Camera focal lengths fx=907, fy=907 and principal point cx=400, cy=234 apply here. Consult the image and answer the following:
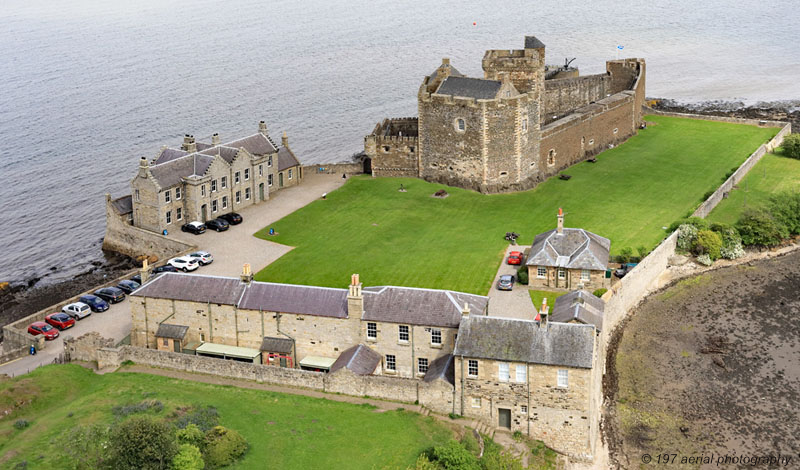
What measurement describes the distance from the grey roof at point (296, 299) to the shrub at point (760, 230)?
38.0 metres

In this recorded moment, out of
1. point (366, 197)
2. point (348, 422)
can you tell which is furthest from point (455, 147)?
point (348, 422)

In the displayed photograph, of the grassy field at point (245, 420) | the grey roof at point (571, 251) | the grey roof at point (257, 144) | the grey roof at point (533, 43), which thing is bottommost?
the grassy field at point (245, 420)

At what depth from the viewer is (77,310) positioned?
59.8 metres

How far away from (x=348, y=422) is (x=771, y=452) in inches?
867

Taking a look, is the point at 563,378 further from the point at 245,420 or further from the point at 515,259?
the point at 515,259

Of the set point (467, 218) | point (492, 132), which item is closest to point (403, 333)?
point (467, 218)

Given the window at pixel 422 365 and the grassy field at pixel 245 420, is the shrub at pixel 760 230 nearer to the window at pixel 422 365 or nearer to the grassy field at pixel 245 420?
the window at pixel 422 365

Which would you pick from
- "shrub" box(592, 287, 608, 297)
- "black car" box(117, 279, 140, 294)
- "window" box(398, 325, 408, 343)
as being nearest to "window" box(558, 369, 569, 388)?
"window" box(398, 325, 408, 343)

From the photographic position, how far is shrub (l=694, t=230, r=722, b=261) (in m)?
70.8

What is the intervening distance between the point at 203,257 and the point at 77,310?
10612 millimetres

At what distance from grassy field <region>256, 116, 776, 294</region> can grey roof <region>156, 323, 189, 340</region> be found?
1108cm

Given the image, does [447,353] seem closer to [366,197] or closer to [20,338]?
[20,338]

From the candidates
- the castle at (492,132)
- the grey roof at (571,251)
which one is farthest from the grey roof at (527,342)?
the castle at (492,132)

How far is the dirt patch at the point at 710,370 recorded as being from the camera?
4847 cm
